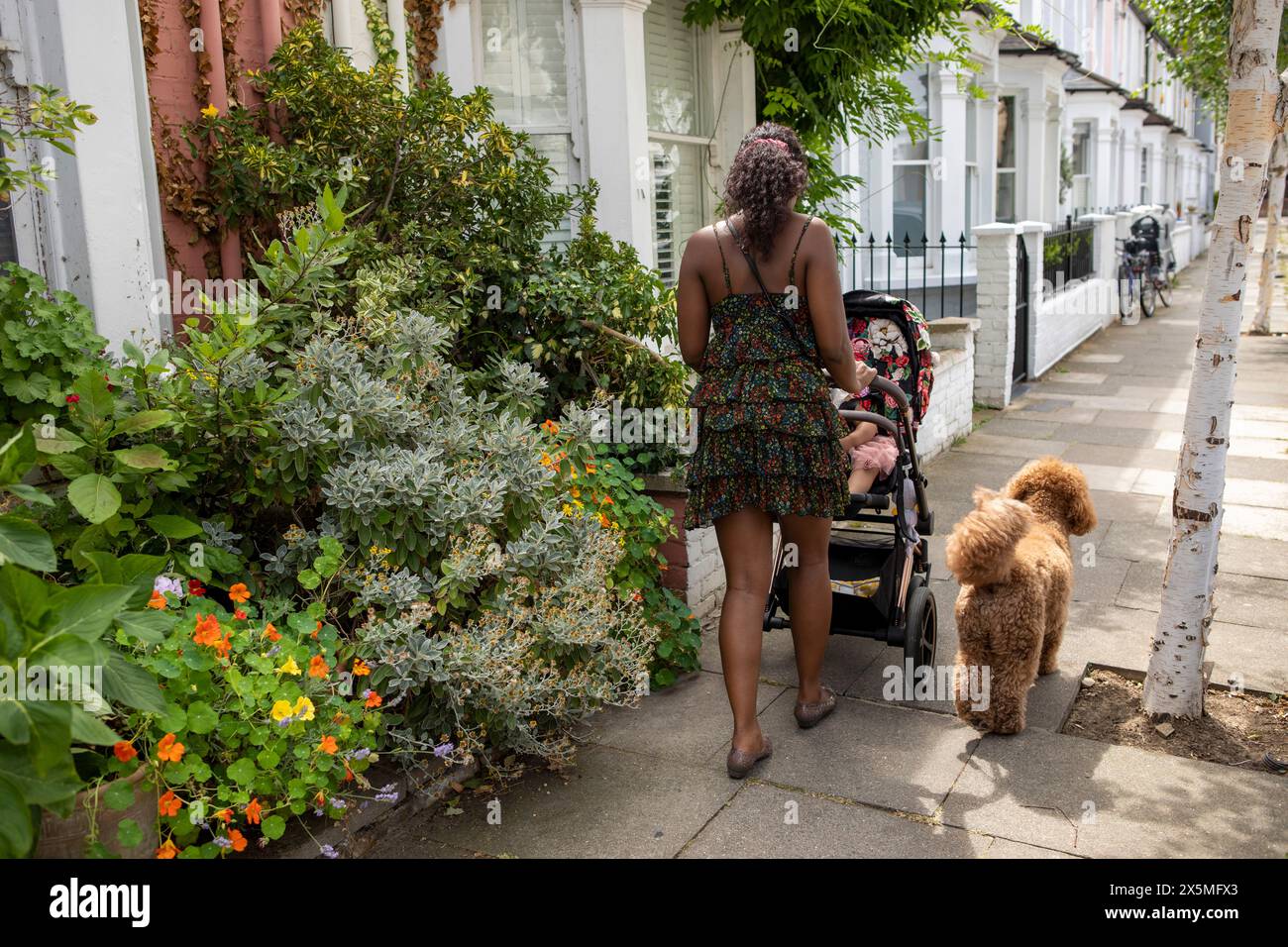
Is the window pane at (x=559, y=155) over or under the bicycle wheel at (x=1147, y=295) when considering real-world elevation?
over

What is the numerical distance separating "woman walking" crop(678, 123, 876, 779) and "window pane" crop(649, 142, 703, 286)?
3.58 m

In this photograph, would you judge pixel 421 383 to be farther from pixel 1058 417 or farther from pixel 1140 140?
pixel 1140 140

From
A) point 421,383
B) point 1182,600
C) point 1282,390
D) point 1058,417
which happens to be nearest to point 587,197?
point 421,383

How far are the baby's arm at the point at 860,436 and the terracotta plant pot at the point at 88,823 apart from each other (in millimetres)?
2787

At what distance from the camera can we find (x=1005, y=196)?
2012cm

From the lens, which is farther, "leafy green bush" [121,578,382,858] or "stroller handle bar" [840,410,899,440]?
"stroller handle bar" [840,410,899,440]

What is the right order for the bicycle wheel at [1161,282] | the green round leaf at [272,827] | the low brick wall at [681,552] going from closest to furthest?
the green round leaf at [272,827]
the low brick wall at [681,552]
the bicycle wheel at [1161,282]

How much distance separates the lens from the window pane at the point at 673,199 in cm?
737

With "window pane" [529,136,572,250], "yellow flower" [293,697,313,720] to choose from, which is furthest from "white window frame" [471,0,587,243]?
"yellow flower" [293,697,313,720]

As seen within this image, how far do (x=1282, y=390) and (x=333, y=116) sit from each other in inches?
403

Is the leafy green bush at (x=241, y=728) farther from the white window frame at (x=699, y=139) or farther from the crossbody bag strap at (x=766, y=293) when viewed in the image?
the white window frame at (x=699, y=139)

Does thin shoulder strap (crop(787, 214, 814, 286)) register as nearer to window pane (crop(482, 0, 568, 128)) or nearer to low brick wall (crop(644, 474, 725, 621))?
low brick wall (crop(644, 474, 725, 621))

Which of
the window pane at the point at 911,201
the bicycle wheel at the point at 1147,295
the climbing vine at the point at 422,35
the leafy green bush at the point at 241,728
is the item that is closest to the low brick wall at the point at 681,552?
the leafy green bush at the point at 241,728

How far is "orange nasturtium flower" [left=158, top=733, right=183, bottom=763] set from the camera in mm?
2799
